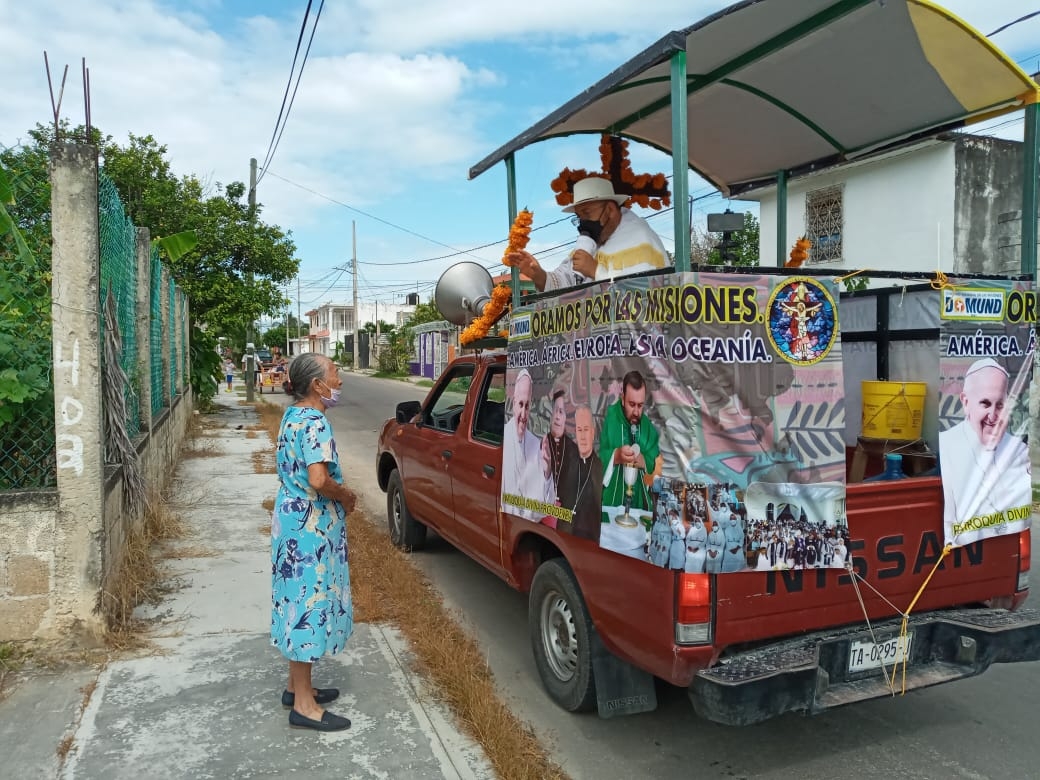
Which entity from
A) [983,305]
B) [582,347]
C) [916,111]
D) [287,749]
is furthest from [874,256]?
[287,749]

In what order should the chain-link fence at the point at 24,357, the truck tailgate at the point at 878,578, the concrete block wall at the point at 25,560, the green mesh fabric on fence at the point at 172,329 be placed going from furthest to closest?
the green mesh fabric on fence at the point at 172,329
the chain-link fence at the point at 24,357
the concrete block wall at the point at 25,560
the truck tailgate at the point at 878,578

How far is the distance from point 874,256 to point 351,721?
13.6 m

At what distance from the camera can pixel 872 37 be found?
3768mm

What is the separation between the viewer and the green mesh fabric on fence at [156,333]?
824 centimetres

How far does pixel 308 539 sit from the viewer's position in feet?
11.0

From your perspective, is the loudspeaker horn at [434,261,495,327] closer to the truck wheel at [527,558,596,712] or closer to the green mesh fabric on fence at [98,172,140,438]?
the truck wheel at [527,558,596,712]

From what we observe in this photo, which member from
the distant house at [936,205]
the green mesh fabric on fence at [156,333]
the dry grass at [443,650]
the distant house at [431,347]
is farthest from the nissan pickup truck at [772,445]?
the distant house at [431,347]

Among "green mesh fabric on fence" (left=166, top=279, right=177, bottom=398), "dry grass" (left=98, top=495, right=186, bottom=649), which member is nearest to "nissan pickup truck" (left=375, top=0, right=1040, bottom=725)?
"dry grass" (left=98, top=495, right=186, bottom=649)

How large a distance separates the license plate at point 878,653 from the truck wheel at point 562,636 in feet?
3.45

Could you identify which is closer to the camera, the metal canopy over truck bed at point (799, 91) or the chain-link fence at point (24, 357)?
the metal canopy over truck bed at point (799, 91)

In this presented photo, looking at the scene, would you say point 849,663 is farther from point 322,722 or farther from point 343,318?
point 343,318

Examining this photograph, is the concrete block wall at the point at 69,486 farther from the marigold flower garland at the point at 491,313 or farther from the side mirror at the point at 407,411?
the side mirror at the point at 407,411

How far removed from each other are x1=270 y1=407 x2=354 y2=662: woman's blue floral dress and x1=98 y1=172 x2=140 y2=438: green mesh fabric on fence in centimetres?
226

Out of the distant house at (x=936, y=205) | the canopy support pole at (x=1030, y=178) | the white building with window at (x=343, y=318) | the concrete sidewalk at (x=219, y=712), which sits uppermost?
the white building with window at (x=343, y=318)
